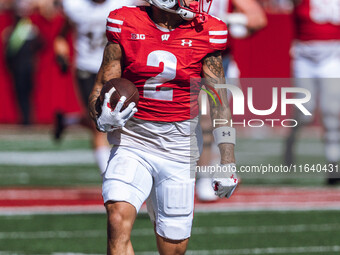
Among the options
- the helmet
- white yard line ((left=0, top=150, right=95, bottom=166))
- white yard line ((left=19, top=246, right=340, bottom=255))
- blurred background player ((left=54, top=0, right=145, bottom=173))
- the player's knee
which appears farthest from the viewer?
white yard line ((left=0, top=150, right=95, bottom=166))

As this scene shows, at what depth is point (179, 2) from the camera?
16.8 ft

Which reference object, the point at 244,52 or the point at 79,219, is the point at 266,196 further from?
the point at 244,52

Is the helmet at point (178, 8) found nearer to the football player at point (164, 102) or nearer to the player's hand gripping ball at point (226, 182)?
the football player at point (164, 102)

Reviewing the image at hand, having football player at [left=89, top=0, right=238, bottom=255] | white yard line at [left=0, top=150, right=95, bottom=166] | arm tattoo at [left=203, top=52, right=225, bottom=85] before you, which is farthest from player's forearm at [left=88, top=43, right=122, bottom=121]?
white yard line at [left=0, top=150, right=95, bottom=166]

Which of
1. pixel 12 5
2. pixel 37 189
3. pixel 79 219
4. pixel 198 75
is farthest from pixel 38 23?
pixel 198 75

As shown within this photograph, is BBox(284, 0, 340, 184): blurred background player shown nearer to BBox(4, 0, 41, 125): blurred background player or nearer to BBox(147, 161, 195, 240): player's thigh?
BBox(147, 161, 195, 240): player's thigh

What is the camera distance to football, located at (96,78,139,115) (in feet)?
16.3

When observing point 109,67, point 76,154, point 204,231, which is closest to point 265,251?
point 204,231

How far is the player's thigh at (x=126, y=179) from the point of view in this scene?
16.4 ft

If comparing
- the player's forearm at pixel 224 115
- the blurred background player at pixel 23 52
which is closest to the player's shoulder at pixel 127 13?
the player's forearm at pixel 224 115

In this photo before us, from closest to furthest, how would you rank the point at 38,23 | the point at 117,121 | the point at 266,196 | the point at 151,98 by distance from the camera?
1. the point at 117,121
2. the point at 151,98
3. the point at 266,196
4. the point at 38,23

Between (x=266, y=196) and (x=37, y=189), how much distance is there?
2.33 meters

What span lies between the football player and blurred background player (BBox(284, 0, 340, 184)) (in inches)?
211

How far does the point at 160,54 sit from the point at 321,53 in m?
5.66
